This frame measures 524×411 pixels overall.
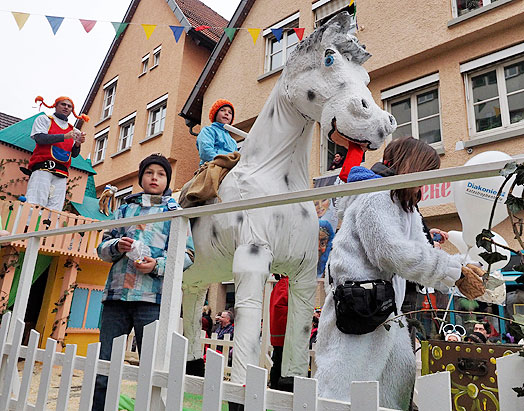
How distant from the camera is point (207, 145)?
2.98 metres

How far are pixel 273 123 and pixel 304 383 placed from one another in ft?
5.33

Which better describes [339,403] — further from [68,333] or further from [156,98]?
[156,98]

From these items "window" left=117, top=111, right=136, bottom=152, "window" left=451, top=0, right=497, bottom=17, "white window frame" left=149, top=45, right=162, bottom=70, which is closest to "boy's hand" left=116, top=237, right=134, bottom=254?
"window" left=451, top=0, right=497, bottom=17

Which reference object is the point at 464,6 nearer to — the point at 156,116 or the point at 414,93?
the point at 414,93

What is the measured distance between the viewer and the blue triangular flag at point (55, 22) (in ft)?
20.5

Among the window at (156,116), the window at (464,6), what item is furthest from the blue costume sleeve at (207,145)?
the window at (156,116)

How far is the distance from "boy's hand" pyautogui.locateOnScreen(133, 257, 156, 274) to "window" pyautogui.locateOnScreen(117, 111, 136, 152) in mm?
12737

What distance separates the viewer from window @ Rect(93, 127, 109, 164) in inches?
613

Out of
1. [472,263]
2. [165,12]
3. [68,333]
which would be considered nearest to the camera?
[472,263]

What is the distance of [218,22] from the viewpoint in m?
15.6

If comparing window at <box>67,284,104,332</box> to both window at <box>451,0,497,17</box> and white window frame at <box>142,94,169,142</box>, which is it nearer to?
white window frame at <box>142,94,169,142</box>

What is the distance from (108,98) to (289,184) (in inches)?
624

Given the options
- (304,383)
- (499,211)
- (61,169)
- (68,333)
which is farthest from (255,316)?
(68,333)

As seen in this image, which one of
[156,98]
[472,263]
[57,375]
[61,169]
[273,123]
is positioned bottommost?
[57,375]
